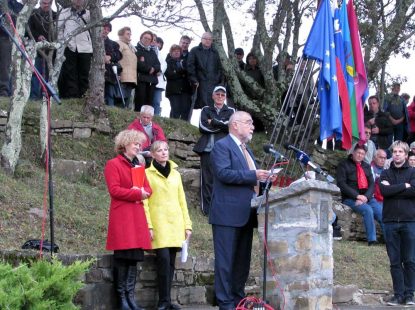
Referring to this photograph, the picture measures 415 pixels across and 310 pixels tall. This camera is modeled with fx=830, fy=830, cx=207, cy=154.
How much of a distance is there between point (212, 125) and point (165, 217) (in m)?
4.92

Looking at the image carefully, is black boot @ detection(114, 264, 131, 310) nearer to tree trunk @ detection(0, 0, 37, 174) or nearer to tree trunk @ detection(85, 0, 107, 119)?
tree trunk @ detection(0, 0, 37, 174)

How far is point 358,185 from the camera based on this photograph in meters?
14.0

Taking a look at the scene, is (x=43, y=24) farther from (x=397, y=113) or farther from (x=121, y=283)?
(x=397, y=113)

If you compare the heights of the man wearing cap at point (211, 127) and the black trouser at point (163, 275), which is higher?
the man wearing cap at point (211, 127)

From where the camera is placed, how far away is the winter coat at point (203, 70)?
15.7 meters

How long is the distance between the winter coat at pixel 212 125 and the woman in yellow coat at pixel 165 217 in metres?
4.43

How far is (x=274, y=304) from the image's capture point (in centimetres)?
823

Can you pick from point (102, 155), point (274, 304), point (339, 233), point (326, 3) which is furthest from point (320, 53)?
point (274, 304)

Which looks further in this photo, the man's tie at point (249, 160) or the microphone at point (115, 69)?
the microphone at point (115, 69)

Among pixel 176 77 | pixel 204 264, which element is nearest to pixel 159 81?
pixel 176 77

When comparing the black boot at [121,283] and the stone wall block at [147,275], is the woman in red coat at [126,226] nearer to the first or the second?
the black boot at [121,283]

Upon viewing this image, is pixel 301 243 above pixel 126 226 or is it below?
below

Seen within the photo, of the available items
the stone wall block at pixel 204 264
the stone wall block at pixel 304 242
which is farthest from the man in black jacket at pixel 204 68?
the stone wall block at pixel 304 242

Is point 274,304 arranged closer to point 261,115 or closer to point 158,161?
point 158,161
